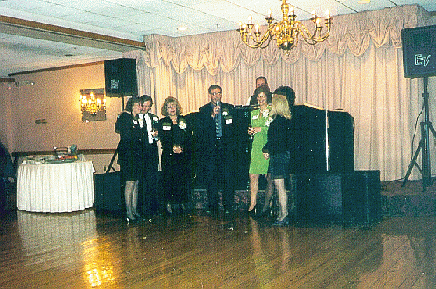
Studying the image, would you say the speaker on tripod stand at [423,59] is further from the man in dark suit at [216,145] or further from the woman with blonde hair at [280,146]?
the man in dark suit at [216,145]

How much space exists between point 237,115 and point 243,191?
1024 millimetres

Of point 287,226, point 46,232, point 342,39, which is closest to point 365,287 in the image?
point 287,226

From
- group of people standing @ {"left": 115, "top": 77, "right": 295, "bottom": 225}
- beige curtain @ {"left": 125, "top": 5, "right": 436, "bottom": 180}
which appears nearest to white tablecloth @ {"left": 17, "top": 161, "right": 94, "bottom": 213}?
group of people standing @ {"left": 115, "top": 77, "right": 295, "bottom": 225}

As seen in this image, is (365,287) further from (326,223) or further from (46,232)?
(46,232)

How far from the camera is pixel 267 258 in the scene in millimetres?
4027

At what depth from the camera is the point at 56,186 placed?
6785 millimetres

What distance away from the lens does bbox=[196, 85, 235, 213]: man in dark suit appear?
6137mm

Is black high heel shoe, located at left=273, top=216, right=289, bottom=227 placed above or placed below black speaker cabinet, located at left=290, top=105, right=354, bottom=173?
below

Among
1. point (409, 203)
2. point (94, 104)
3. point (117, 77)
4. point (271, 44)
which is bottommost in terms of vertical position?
point (409, 203)

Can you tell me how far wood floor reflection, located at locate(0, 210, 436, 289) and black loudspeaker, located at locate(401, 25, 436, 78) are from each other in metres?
1.80

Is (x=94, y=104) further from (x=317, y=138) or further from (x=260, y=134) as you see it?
(x=317, y=138)

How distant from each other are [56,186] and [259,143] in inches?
118

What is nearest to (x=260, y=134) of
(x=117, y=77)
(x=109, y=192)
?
(x=109, y=192)

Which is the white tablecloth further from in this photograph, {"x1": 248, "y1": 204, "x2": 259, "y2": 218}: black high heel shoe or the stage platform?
the stage platform
